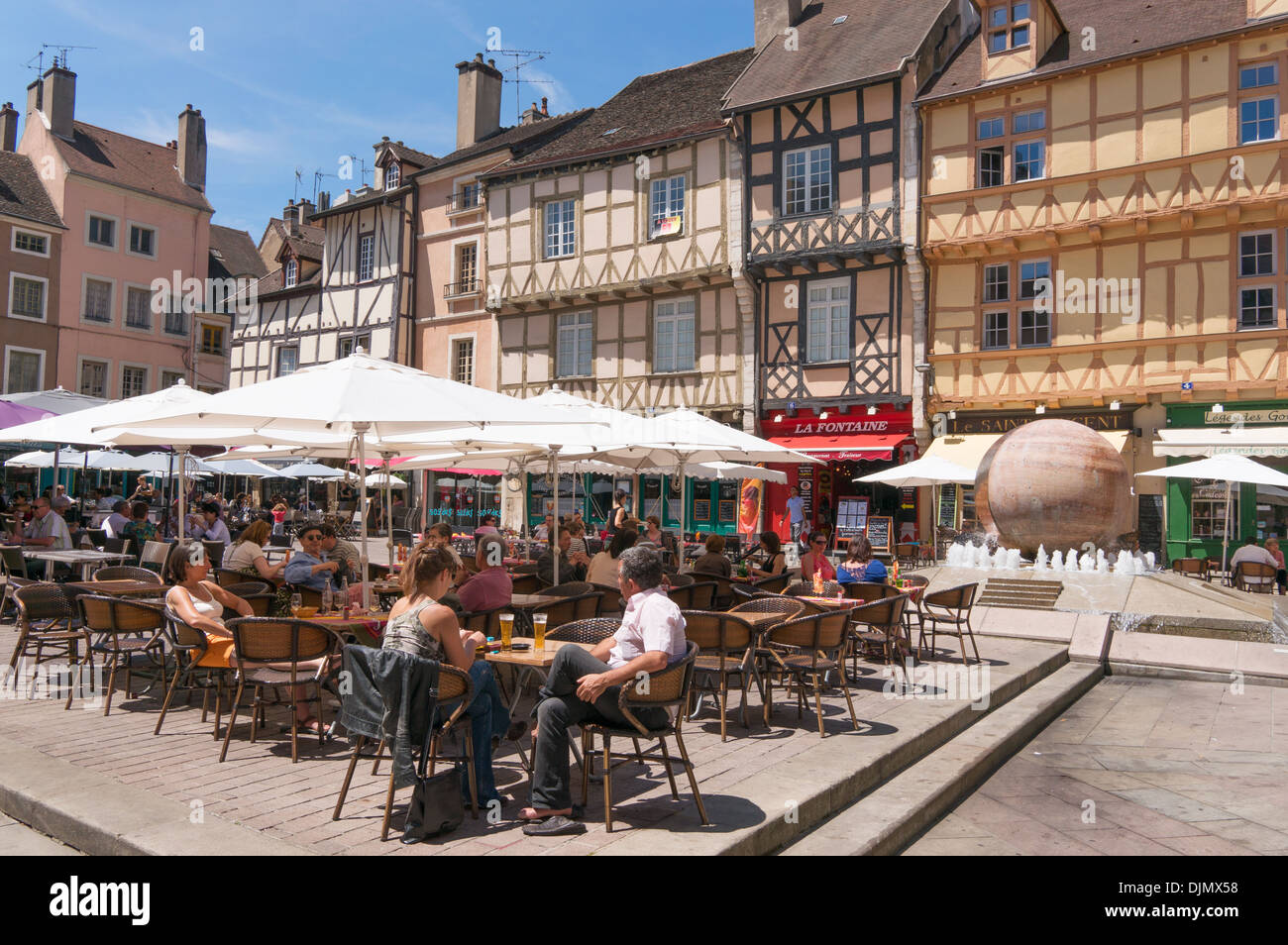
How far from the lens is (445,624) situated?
4.25 m

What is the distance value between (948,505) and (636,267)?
30.3ft

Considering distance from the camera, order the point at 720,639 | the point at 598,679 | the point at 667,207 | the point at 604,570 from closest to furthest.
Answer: the point at 598,679 → the point at 720,639 → the point at 604,570 → the point at 667,207

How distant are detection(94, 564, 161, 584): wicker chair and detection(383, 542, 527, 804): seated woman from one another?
4.51m

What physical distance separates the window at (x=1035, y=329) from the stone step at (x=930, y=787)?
12.8 m

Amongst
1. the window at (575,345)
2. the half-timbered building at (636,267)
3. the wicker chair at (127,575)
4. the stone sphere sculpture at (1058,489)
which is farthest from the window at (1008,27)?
the wicker chair at (127,575)

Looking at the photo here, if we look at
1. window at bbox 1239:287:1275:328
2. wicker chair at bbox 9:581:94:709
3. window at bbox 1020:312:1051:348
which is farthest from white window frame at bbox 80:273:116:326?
window at bbox 1239:287:1275:328

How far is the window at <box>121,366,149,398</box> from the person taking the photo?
1307 inches

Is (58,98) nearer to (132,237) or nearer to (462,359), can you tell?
(132,237)

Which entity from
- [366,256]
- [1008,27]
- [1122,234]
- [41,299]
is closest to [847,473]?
[1122,234]

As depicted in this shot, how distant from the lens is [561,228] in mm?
25141

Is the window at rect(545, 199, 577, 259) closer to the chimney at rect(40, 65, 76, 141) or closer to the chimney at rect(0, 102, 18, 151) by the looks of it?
the chimney at rect(40, 65, 76, 141)

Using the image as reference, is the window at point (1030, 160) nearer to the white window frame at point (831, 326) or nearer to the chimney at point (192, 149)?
the white window frame at point (831, 326)
